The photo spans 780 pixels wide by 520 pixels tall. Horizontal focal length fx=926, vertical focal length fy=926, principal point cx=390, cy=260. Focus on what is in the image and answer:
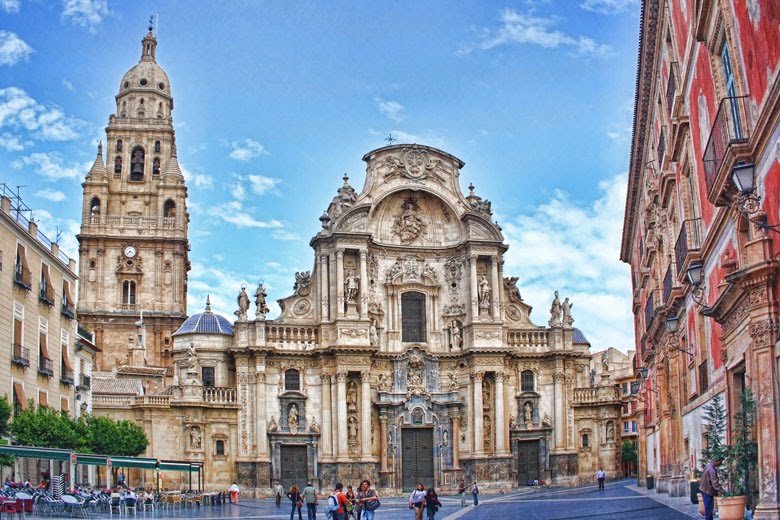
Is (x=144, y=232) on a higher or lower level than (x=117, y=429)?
higher

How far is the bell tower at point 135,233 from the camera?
233 ft

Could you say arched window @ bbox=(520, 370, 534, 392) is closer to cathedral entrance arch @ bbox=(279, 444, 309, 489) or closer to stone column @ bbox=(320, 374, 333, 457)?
stone column @ bbox=(320, 374, 333, 457)

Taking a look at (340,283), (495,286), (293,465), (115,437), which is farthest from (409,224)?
(115,437)

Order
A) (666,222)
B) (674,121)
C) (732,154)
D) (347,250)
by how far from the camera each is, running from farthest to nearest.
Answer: (347,250) < (666,222) < (674,121) < (732,154)

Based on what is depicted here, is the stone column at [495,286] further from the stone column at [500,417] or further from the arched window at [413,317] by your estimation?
the arched window at [413,317]

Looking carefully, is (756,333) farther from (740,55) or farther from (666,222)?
(666,222)

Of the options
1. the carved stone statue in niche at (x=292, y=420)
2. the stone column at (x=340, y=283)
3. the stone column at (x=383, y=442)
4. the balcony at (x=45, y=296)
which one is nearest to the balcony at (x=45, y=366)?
the balcony at (x=45, y=296)

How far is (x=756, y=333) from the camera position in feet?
50.1

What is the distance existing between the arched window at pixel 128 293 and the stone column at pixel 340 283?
2631cm

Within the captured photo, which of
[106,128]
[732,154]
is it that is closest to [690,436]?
[732,154]

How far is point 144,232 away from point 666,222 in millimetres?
52113

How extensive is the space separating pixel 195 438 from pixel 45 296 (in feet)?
46.2

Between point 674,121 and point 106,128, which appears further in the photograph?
point 106,128

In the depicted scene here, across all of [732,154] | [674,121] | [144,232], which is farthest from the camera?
[144,232]
